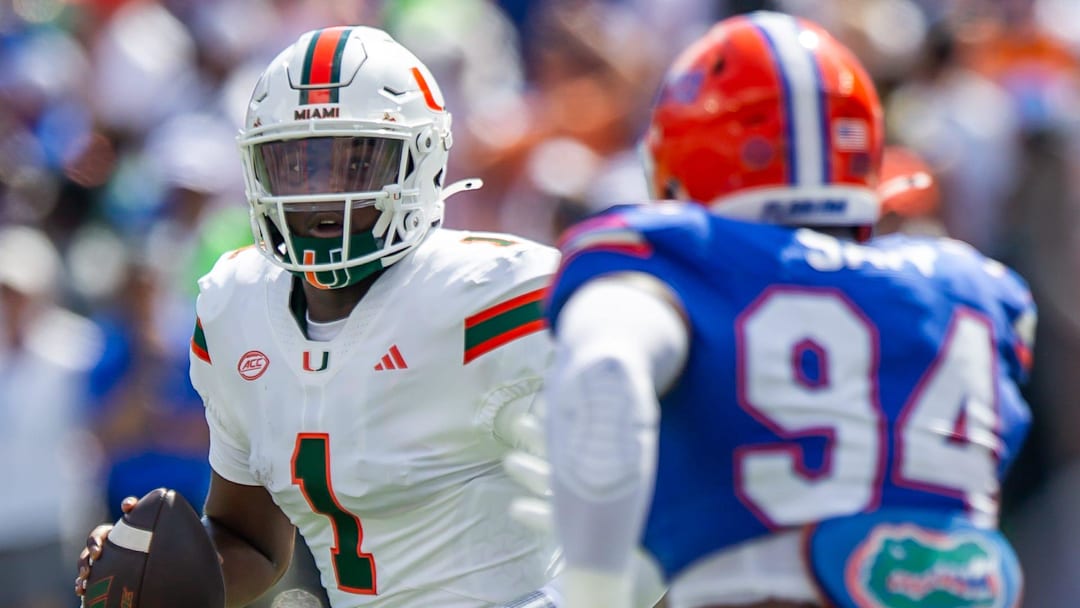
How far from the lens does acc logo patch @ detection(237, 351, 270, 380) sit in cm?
362

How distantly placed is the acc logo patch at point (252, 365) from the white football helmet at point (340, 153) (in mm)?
200

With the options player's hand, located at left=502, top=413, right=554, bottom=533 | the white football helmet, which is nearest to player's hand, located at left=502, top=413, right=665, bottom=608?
player's hand, located at left=502, top=413, right=554, bottom=533

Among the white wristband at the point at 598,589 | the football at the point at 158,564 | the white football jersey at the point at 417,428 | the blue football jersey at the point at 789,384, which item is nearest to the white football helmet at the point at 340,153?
the white football jersey at the point at 417,428

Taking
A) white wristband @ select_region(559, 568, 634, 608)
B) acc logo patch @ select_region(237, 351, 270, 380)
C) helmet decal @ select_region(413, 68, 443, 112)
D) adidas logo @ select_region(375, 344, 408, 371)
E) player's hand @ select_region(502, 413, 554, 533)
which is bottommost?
acc logo patch @ select_region(237, 351, 270, 380)

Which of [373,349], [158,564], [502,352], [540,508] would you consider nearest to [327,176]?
[373,349]

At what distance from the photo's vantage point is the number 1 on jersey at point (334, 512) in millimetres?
3500

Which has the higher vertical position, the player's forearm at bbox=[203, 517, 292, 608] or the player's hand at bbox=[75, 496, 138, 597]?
the player's hand at bbox=[75, 496, 138, 597]

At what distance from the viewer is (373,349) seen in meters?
3.51

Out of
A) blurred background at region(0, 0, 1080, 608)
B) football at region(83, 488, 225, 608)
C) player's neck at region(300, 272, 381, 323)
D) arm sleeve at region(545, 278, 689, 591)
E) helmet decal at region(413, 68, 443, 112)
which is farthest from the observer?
blurred background at region(0, 0, 1080, 608)

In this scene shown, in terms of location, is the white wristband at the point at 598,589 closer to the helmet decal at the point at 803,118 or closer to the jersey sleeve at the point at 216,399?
the helmet decal at the point at 803,118

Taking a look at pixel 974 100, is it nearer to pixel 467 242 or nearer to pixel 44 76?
pixel 467 242

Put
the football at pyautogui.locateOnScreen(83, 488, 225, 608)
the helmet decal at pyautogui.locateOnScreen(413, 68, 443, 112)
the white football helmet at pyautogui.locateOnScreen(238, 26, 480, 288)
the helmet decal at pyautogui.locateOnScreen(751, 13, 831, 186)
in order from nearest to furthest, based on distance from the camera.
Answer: the helmet decal at pyautogui.locateOnScreen(751, 13, 831, 186)
the football at pyautogui.locateOnScreen(83, 488, 225, 608)
the white football helmet at pyautogui.locateOnScreen(238, 26, 480, 288)
the helmet decal at pyautogui.locateOnScreen(413, 68, 443, 112)

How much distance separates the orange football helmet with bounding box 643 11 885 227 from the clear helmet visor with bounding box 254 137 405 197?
1.10 metres

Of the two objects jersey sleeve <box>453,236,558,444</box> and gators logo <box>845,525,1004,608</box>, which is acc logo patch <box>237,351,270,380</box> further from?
gators logo <box>845,525,1004,608</box>
